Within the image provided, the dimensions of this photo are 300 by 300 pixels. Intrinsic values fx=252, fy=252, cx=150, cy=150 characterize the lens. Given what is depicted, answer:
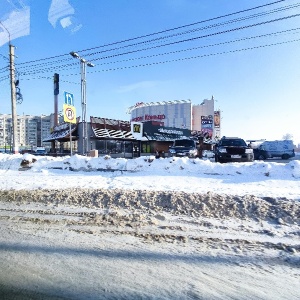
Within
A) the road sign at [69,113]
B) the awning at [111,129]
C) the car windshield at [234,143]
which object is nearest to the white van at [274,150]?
the car windshield at [234,143]

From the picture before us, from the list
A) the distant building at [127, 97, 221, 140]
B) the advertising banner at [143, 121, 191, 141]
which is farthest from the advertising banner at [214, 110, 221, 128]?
the advertising banner at [143, 121, 191, 141]

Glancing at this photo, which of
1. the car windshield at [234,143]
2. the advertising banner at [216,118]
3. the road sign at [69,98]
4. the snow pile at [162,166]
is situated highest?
the advertising banner at [216,118]

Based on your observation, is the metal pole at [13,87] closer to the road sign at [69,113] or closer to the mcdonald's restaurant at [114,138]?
the road sign at [69,113]

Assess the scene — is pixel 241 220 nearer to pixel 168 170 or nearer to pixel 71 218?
pixel 71 218

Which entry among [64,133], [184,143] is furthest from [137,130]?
[184,143]

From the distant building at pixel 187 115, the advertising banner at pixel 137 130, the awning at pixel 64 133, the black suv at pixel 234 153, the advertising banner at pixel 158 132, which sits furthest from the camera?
the distant building at pixel 187 115

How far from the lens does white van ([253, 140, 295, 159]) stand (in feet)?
95.3

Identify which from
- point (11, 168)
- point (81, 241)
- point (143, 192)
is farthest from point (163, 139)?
point (81, 241)

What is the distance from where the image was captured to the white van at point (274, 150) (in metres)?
29.0

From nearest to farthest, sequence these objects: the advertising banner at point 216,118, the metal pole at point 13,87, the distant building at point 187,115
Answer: the metal pole at point 13,87, the distant building at point 187,115, the advertising banner at point 216,118

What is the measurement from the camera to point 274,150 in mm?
29219

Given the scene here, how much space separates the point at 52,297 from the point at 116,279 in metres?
0.76

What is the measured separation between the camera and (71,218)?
570 cm

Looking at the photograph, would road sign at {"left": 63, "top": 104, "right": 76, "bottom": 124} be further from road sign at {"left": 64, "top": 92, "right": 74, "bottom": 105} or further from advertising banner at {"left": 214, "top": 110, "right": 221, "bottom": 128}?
advertising banner at {"left": 214, "top": 110, "right": 221, "bottom": 128}
